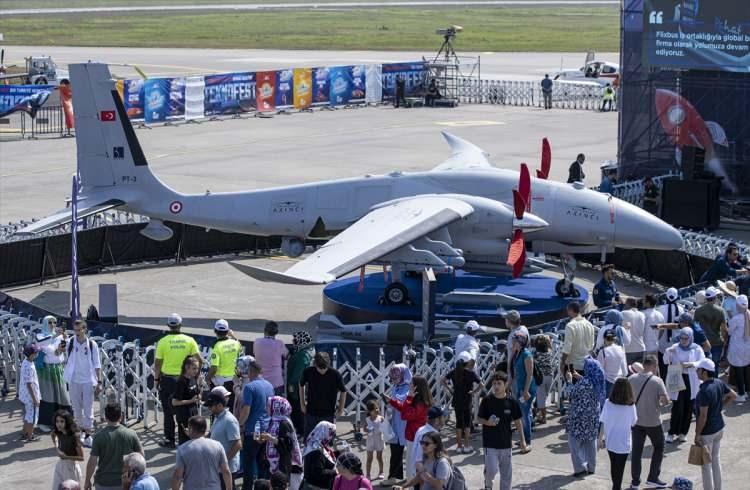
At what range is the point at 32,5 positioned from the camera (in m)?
156

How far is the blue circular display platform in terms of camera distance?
23.6 metres

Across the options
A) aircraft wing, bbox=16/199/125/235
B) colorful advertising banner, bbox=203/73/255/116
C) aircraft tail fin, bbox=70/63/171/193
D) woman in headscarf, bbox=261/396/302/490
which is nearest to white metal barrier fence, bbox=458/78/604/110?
colorful advertising banner, bbox=203/73/255/116

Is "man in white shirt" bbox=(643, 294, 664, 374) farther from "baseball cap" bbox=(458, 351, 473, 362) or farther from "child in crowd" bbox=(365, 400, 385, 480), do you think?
"child in crowd" bbox=(365, 400, 385, 480)

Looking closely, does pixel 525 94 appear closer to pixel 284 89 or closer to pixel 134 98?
pixel 284 89

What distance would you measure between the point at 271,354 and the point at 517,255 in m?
7.63

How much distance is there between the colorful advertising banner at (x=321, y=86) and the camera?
62188mm

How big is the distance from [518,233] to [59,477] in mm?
12425

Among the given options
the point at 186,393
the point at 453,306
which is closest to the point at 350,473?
the point at 186,393

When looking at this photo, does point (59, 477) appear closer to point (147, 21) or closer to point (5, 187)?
point (5, 187)

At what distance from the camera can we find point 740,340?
62.1 feet

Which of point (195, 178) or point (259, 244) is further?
point (195, 178)

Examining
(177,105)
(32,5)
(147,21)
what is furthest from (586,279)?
(32,5)

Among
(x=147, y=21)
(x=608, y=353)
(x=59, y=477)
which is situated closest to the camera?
(x=59, y=477)

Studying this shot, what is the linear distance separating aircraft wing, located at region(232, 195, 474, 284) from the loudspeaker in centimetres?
1058
